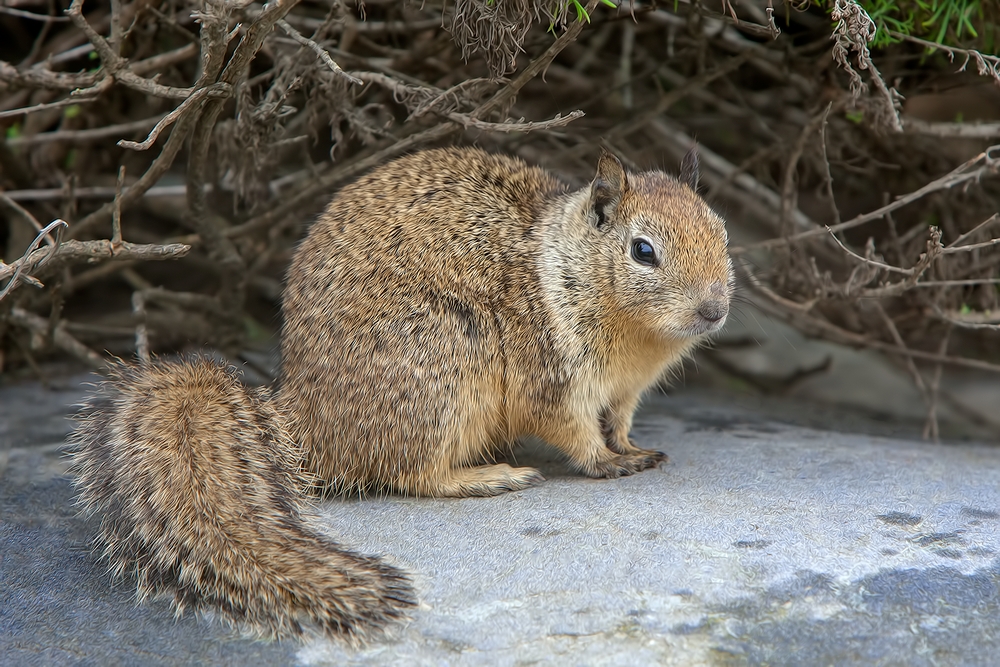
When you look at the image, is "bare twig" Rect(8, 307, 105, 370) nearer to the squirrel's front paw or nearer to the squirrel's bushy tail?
the squirrel's bushy tail

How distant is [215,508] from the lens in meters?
3.10

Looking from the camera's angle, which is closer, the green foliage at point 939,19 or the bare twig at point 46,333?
the green foliage at point 939,19

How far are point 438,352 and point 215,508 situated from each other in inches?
42.3

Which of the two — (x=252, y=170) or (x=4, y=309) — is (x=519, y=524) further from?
(x=4, y=309)

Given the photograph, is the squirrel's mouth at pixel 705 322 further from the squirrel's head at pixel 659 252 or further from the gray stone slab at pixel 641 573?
the gray stone slab at pixel 641 573

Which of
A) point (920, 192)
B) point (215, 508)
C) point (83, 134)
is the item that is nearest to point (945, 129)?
point (920, 192)

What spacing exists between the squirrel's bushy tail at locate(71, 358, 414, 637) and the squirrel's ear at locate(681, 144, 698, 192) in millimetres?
2143

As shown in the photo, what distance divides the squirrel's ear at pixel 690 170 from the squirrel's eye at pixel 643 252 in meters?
0.59

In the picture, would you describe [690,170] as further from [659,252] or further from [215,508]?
[215,508]

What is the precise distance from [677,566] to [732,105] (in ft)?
12.3

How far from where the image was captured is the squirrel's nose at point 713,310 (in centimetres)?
365

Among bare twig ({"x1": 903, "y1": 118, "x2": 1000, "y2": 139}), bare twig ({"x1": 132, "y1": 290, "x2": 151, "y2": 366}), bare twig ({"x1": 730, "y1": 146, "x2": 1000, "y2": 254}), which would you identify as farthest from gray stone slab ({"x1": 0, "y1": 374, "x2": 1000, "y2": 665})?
bare twig ({"x1": 903, "y1": 118, "x2": 1000, "y2": 139})

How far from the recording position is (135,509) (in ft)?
10.3

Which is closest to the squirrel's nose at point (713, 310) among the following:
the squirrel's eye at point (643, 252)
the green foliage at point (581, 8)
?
the squirrel's eye at point (643, 252)
